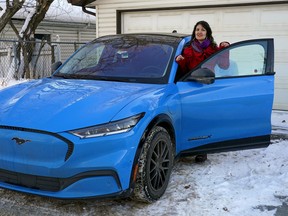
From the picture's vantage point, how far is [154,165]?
357 centimetres

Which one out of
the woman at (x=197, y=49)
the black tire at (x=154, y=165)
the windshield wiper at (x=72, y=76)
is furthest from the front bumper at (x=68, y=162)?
the woman at (x=197, y=49)

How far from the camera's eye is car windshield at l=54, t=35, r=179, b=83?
418 cm

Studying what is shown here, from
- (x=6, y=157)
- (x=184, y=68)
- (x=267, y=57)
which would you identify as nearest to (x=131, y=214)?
(x=6, y=157)

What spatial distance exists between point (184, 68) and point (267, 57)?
96 centimetres

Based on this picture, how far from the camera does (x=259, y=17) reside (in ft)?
26.2

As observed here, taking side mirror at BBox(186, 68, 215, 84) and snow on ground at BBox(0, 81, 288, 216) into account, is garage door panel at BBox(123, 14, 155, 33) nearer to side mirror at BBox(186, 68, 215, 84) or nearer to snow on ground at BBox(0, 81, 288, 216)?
snow on ground at BBox(0, 81, 288, 216)

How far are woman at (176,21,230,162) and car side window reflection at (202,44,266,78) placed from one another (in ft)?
0.96

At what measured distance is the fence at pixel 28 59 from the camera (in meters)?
13.8

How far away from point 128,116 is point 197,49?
182cm

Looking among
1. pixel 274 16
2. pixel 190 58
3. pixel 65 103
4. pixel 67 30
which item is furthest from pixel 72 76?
pixel 67 30

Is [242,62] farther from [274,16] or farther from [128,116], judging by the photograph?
[274,16]

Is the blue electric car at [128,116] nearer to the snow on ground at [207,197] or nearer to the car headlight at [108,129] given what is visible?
the car headlight at [108,129]

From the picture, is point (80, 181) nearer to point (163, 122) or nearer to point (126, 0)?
point (163, 122)

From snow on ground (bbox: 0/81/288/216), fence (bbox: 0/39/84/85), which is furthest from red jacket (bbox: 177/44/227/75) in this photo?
fence (bbox: 0/39/84/85)
